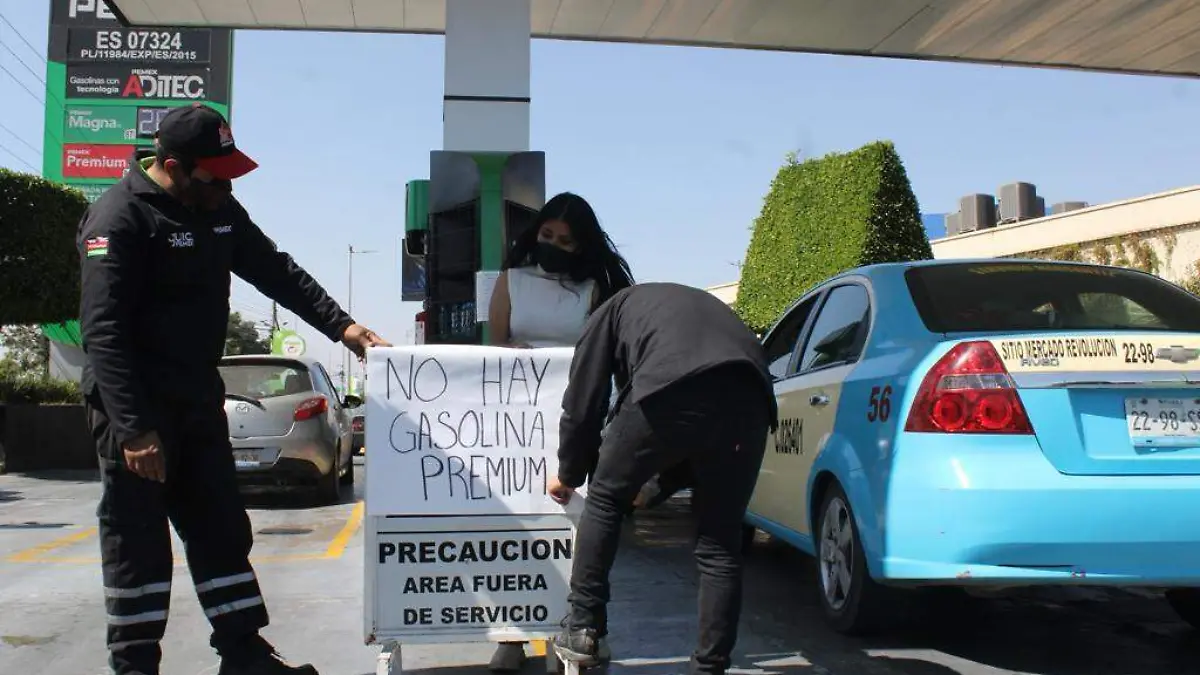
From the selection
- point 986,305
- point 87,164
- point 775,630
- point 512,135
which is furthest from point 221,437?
point 87,164

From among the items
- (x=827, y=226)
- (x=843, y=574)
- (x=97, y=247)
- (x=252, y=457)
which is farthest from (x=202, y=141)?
(x=827, y=226)

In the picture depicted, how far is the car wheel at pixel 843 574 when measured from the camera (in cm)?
419

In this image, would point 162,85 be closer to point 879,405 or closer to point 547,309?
point 547,309

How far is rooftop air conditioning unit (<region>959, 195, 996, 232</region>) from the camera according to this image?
36.3m

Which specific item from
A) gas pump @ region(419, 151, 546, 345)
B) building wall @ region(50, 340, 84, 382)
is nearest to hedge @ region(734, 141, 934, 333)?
gas pump @ region(419, 151, 546, 345)

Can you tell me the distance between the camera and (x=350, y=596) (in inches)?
210

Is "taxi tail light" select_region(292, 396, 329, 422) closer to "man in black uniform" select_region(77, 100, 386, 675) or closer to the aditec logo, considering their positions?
"man in black uniform" select_region(77, 100, 386, 675)

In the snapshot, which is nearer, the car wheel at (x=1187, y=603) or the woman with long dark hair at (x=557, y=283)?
the woman with long dark hair at (x=557, y=283)

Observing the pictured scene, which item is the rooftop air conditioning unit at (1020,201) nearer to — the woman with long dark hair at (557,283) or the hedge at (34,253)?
the hedge at (34,253)

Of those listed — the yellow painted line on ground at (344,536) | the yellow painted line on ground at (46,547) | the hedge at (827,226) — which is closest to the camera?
the yellow painted line on ground at (46,547)

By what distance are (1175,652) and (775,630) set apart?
1.56 metres

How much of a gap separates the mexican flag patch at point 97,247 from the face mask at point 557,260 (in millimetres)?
1607

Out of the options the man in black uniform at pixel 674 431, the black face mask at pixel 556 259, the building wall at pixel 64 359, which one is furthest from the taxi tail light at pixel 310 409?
the building wall at pixel 64 359

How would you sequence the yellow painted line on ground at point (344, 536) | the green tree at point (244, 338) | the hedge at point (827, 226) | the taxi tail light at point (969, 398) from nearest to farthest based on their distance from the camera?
the taxi tail light at point (969, 398) → the yellow painted line on ground at point (344, 536) → the hedge at point (827, 226) → the green tree at point (244, 338)
